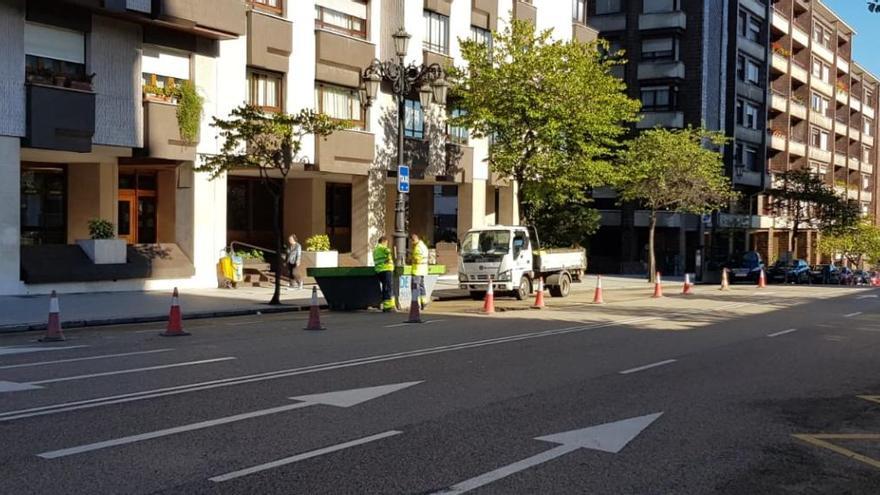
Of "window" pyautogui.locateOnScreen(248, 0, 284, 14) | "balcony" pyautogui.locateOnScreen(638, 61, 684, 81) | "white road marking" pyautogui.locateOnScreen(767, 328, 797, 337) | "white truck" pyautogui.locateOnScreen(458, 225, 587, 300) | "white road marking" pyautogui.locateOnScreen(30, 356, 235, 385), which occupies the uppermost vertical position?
"balcony" pyautogui.locateOnScreen(638, 61, 684, 81)

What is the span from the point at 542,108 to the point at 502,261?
683 centimetres

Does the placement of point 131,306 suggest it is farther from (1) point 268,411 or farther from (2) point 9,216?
(1) point 268,411

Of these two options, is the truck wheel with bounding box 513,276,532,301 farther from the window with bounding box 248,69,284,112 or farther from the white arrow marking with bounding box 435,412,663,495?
the white arrow marking with bounding box 435,412,663,495

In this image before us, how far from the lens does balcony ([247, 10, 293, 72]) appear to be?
2578cm

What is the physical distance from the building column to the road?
6993mm

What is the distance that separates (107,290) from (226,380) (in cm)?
1480

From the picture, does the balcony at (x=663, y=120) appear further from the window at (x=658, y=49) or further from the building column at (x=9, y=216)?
the building column at (x=9, y=216)

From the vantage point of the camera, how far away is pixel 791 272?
4838 centimetres

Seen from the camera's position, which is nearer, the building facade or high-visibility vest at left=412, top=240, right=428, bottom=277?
high-visibility vest at left=412, top=240, right=428, bottom=277

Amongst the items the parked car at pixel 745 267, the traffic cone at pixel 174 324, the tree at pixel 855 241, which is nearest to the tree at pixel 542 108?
the traffic cone at pixel 174 324

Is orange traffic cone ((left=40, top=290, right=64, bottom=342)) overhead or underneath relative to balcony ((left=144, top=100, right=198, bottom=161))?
underneath

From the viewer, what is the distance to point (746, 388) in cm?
977

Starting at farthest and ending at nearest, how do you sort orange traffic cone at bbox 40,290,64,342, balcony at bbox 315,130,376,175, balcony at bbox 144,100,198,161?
balcony at bbox 315,130,376,175 → balcony at bbox 144,100,198,161 → orange traffic cone at bbox 40,290,64,342

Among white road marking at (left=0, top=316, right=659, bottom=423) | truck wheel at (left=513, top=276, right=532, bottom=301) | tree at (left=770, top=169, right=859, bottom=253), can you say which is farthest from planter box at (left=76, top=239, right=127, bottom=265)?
tree at (left=770, top=169, right=859, bottom=253)
